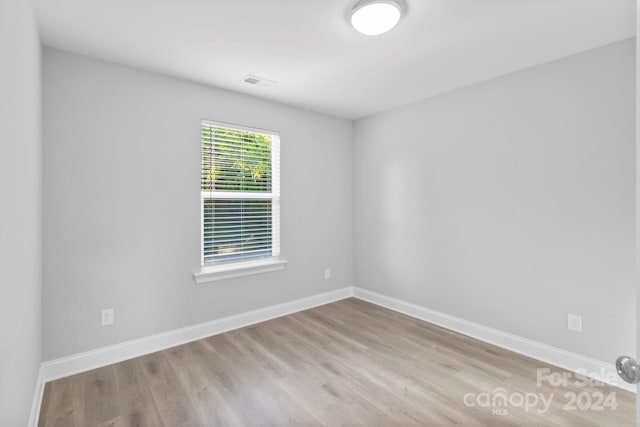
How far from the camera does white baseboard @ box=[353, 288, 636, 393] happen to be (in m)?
2.30

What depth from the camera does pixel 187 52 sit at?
94.8 inches

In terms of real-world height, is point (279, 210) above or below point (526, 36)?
below

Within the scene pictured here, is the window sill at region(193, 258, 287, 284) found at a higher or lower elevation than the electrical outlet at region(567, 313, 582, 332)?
higher

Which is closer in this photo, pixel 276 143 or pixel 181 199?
pixel 181 199

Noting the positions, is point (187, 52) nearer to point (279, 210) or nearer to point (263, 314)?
point (279, 210)

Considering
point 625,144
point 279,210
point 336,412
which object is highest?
point 625,144

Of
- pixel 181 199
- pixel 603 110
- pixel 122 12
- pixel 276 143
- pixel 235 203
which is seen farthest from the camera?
pixel 276 143

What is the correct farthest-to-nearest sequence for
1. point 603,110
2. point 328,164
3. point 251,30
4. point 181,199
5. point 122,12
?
1. point 328,164
2. point 181,199
3. point 603,110
4. point 251,30
5. point 122,12

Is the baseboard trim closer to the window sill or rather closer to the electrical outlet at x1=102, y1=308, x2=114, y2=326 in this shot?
the electrical outlet at x1=102, y1=308, x2=114, y2=326

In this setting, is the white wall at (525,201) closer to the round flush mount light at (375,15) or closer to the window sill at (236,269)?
the window sill at (236,269)

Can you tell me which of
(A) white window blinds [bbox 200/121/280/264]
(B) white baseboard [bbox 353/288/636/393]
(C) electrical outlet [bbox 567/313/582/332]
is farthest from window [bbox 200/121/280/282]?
(C) electrical outlet [bbox 567/313/582/332]

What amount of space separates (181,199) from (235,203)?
0.57 meters

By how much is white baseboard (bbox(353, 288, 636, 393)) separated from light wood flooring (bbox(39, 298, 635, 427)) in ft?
0.28

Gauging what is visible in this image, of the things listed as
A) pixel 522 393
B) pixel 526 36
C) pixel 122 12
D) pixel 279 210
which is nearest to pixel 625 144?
pixel 526 36
